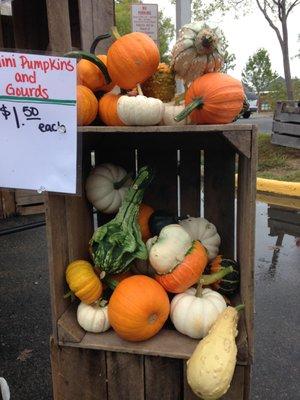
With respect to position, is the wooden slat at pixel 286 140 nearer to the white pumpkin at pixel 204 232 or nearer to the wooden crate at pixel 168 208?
the wooden crate at pixel 168 208

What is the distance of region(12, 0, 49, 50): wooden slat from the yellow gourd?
178 inches

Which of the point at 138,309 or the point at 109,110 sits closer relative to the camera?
the point at 138,309

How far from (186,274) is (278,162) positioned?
7.48 m

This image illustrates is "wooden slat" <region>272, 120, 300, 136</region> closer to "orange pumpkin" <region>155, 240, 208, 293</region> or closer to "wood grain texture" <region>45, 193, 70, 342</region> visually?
"orange pumpkin" <region>155, 240, 208, 293</region>

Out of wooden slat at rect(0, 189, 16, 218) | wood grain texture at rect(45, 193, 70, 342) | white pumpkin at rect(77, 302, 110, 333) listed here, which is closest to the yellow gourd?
white pumpkin at rect(77, 302, 110, 333)

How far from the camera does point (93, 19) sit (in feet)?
7.60

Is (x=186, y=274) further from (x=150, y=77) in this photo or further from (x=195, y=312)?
(x=150, y=77)

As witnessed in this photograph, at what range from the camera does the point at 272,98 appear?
55.1 feet

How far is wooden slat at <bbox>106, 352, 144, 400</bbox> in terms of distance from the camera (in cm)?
152

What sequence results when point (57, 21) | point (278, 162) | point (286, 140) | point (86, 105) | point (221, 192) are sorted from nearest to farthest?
1. point (86, 105)
2. point (221, 192)
3. point (57, 21)
4. point (278, 162)
5. point (286, 140)

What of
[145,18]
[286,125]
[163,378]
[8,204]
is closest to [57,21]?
[163,378]

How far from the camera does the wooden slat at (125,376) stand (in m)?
1.52

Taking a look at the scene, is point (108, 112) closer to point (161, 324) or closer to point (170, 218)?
point (170, 218)

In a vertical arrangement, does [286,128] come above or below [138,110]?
below
